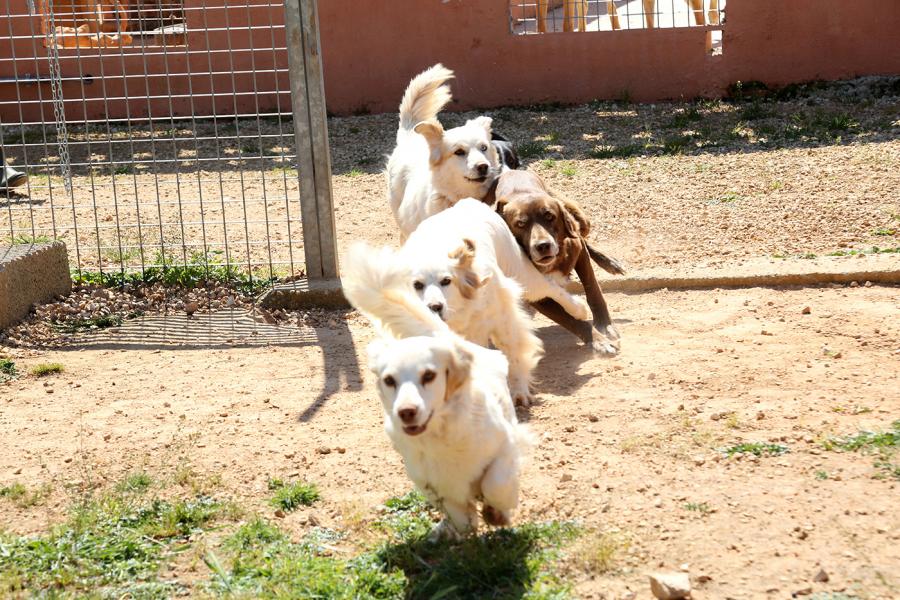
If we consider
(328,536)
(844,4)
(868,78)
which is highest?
(844,4)

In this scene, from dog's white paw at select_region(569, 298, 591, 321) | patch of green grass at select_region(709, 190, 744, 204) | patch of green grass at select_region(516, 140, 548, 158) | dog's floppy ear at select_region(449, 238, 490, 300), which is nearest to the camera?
dog's floppy ear at select_region(449, 238, 490, 300)

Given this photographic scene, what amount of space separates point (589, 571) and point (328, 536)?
102cm

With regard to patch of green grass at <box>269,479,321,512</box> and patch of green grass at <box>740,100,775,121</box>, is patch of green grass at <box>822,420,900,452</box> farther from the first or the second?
patch of green grass at <box>740,100,775,121</box>

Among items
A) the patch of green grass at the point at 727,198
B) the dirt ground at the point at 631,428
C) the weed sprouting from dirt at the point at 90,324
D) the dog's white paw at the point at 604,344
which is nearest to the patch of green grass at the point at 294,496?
the dirt ground at the point at 631,428

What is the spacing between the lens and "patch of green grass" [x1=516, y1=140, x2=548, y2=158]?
35.7 feet

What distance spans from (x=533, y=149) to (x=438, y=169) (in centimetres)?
438

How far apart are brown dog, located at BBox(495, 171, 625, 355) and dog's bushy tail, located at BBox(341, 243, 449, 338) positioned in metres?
1.89

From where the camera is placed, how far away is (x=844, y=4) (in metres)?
12.8

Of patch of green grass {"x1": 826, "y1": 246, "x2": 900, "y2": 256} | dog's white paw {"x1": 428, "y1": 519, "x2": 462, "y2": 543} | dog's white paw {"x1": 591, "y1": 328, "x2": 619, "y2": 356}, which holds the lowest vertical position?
dog's white paw {"x1": 428, "y1": 519, "x2": 462, "y2": 543}

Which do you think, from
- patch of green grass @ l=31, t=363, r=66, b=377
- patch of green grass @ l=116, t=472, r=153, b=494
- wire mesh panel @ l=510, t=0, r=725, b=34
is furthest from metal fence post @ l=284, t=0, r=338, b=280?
wire mesh panel @ l=510, t=0, r=725, b=34

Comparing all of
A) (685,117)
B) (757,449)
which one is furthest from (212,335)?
(685,117)

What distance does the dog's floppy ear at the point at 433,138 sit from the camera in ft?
22.2

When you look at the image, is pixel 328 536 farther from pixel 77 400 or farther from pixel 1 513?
pixel 77 400

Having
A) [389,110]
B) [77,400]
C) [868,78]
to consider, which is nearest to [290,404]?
[77,400]
